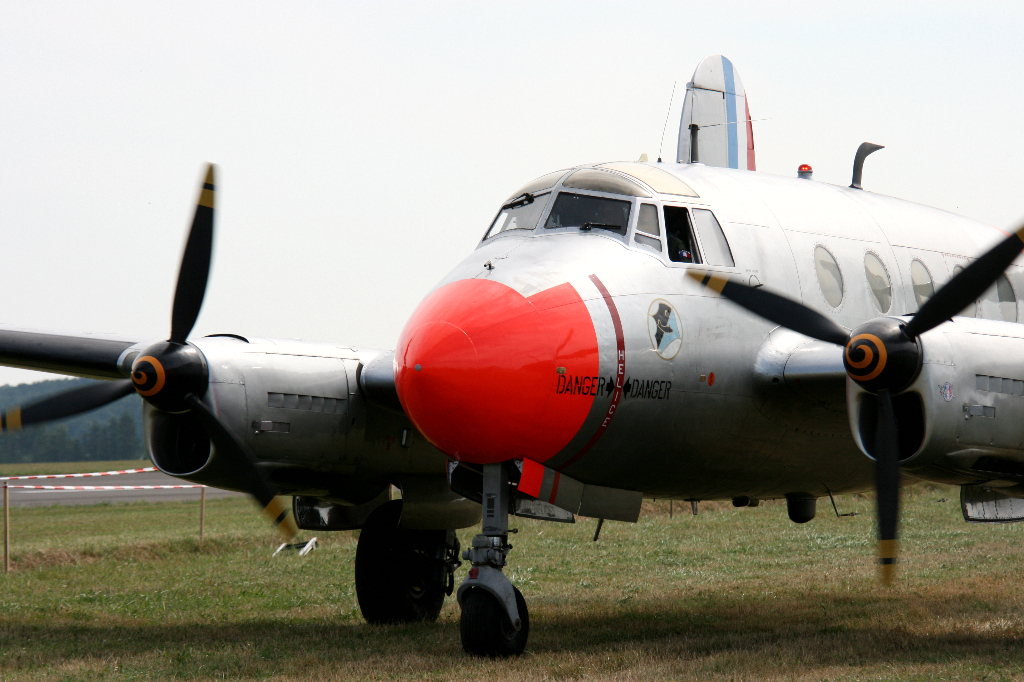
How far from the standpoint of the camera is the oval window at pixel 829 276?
405 inches

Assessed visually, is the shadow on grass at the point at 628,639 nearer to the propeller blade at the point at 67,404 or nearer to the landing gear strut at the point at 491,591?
the landing gear strut at the point at 491,591

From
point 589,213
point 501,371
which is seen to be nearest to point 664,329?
point 589,213

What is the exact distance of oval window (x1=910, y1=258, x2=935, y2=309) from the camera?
11133 mm

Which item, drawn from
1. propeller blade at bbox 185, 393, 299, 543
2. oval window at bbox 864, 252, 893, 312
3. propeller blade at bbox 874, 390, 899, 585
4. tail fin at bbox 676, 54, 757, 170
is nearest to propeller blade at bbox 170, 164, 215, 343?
propeller blade at bbox 185, 393, 299, 543

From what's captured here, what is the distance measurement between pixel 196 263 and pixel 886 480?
6442mm

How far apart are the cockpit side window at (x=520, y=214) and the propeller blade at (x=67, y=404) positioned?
3755mm

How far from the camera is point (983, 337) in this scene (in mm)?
8719

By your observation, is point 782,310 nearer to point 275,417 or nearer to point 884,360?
point 884,360

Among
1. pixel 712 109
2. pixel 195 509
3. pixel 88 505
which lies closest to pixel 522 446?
pixel 712 109

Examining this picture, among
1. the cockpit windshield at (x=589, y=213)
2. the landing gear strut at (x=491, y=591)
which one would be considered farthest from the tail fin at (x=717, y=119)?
the landing gear strut at (x=491, y=591)

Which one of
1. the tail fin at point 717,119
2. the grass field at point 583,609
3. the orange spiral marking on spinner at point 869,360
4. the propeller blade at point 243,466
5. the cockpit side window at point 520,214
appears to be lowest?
the grass field at point 583,609

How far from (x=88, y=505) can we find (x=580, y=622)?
28.3m

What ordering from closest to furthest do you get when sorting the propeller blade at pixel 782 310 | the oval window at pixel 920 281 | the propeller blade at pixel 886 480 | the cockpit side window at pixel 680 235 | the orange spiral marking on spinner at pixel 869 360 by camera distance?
the orange spiral marking on spinner at pixel 869 360 → the propeller blade at pixel 886 480 → the propeller blade at pixel 782 310 → the cockpit side window at pixel 680 235 → the oval window at pixel 920 281

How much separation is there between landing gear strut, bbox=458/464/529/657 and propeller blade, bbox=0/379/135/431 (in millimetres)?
3734
